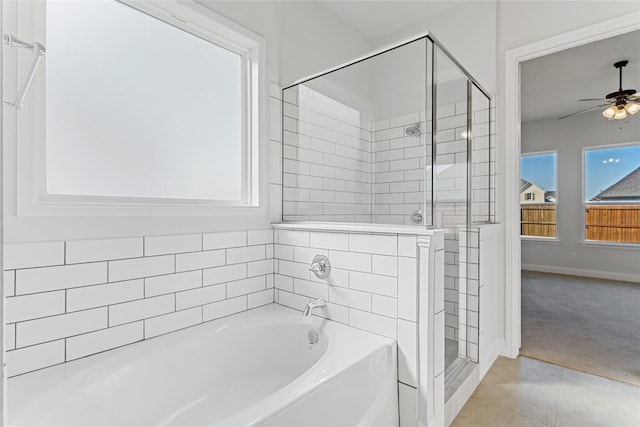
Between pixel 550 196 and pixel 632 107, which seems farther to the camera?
pixel 550 196

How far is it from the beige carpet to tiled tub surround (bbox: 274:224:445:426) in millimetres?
1504

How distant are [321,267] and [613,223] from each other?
5.81 metres

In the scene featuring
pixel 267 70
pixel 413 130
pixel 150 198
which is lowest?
pixel 150 198

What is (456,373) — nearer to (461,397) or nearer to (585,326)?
(461,397)

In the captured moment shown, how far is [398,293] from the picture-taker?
4.91 ft

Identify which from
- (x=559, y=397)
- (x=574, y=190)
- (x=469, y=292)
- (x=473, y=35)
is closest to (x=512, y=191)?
(x=469, y=292)

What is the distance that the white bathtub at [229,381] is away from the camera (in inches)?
41.5

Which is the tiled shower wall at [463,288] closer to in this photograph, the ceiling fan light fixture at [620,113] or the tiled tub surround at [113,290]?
the tiled tub surround at [113,290]

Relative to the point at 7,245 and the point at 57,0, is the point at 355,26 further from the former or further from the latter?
the point at 7,245

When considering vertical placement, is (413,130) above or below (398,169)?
above

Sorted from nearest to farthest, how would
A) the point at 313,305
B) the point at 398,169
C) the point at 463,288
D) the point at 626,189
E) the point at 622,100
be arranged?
the point at 313,305 < the point at 463,288 < the point at 398,169 < the point at 622,100 < the point at 626,189

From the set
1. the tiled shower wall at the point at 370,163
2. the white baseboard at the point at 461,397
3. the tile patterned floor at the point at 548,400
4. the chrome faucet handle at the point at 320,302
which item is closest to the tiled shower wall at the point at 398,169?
the tiled shower wall at the point at 370,163

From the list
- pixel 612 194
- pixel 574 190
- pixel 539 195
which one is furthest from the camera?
pixel 539 195

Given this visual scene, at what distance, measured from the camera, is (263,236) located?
6.59 ft
